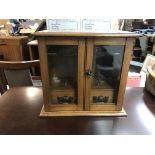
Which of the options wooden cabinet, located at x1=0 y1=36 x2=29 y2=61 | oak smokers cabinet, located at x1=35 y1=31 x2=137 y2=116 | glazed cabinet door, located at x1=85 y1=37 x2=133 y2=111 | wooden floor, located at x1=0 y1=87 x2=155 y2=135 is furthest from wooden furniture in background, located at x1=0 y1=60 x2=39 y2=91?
wooden cabinet, located at x1=0 y1=36 x2=29 y2=61

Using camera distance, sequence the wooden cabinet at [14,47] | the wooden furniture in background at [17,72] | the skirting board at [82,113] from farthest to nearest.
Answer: the wooden cabinet at [14,47] < the wooden furniture in background at [17,72] < the skirting board at [82,113]

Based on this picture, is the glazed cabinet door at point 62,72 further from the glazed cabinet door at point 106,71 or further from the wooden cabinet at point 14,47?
the wooden cabinet at point 14,47

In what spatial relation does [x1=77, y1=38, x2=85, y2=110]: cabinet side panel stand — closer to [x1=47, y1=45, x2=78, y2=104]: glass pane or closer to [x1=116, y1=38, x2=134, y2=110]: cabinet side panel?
[x1=47, y1=45, x2=78, y2=104]: glass pane

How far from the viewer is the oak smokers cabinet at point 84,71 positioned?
596 mm

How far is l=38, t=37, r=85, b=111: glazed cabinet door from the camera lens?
1.98 ft

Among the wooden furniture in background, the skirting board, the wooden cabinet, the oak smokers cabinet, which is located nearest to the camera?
the oak smokers cabinet

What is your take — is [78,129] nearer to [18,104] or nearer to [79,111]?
[79,111]

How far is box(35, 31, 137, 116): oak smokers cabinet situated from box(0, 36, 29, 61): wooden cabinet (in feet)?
6.92

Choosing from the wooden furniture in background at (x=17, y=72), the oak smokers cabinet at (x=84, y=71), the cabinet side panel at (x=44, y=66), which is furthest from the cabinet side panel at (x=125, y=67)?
the wooden furniture in background at (x=17, y=72)

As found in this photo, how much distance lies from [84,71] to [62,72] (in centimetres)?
10

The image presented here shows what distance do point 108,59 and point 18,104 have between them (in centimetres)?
48

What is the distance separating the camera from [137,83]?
133 centimetres

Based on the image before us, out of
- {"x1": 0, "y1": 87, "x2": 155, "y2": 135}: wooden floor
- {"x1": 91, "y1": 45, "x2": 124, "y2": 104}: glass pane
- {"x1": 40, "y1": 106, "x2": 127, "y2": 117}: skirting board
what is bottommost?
{"x1": 0, "y1": 87, "x2": 155, "y2": 135}: wooden floor
